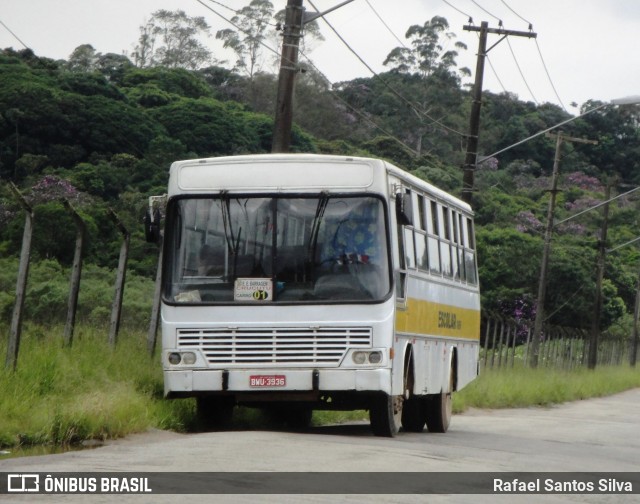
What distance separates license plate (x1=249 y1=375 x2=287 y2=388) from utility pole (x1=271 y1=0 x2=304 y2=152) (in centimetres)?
620

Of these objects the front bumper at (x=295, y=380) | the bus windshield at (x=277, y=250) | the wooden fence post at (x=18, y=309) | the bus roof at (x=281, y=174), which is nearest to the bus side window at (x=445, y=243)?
the bus roof at (x=281, y=174)

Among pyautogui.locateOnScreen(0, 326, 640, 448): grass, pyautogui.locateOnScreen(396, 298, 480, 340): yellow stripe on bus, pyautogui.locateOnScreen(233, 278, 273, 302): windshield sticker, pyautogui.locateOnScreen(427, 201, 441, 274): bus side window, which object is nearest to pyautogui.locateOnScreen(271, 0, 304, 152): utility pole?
pyautogui.locateOnScreen(427, 201, 441, 274): bus side window

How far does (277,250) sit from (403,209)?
153 cm

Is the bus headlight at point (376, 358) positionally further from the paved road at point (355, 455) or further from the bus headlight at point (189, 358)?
the bus headlight at point (189, 358)

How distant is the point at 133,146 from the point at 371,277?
54798mm

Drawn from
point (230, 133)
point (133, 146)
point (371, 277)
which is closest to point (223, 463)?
point (371, 277)

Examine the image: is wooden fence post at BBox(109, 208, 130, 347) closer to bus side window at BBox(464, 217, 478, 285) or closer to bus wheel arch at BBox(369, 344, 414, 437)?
bus wheel arch at BBox(369, 344, 414, 437)

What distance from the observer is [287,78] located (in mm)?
21234

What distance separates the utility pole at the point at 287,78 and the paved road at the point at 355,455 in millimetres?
4398

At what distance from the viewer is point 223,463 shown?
11.5 meters

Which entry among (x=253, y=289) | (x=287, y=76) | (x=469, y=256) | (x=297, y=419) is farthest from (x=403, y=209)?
(x=469, y=256)

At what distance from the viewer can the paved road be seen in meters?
10.9

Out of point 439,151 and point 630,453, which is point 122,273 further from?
point 439,151

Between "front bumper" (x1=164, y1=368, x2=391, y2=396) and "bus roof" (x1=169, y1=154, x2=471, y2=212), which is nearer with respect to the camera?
"front bumper" (x1=164, y1=368, x2=391, y2=396)
